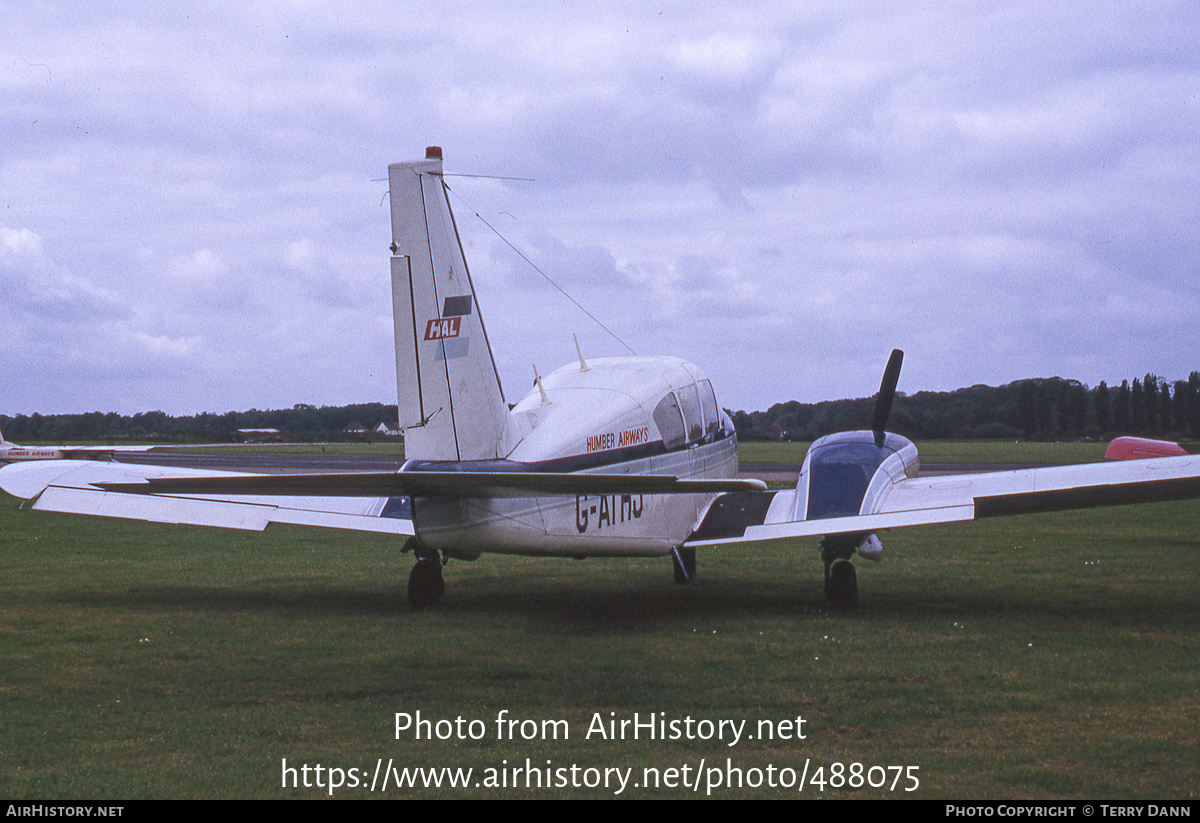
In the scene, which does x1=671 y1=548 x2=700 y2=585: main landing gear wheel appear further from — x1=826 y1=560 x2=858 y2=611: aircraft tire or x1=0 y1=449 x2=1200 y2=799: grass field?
x1=826 y1=560 x2=858 y2=611: aircraft tire

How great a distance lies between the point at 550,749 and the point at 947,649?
4.99 metres

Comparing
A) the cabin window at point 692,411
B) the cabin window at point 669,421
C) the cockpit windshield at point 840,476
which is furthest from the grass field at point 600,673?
the cabin window at point 692,411

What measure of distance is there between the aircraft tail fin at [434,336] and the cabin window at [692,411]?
9.58ft

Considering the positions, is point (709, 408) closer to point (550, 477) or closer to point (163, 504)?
point (550, 477)

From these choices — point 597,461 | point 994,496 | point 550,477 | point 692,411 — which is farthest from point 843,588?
point 550,477

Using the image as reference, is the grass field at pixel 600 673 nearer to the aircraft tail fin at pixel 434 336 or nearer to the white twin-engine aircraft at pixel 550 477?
the white twin-engine aircraft at pixel 550 477

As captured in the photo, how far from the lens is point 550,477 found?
8.51 meters

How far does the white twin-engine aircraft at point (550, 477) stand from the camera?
10.6 meters

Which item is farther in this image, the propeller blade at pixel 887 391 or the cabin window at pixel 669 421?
the propeller blade at pixel 887 391

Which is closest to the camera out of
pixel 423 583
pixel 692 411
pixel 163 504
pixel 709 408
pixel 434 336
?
pixel 434 336

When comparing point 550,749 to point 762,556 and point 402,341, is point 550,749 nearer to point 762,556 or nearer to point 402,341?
point 402,341

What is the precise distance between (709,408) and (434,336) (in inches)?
181

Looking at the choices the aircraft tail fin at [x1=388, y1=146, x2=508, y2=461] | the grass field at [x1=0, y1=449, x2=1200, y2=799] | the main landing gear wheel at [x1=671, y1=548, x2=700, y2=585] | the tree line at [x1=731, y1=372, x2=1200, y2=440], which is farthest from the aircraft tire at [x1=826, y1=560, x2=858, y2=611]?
the tree line at [x1=731, y1=372, x2=1200, y2=440]
